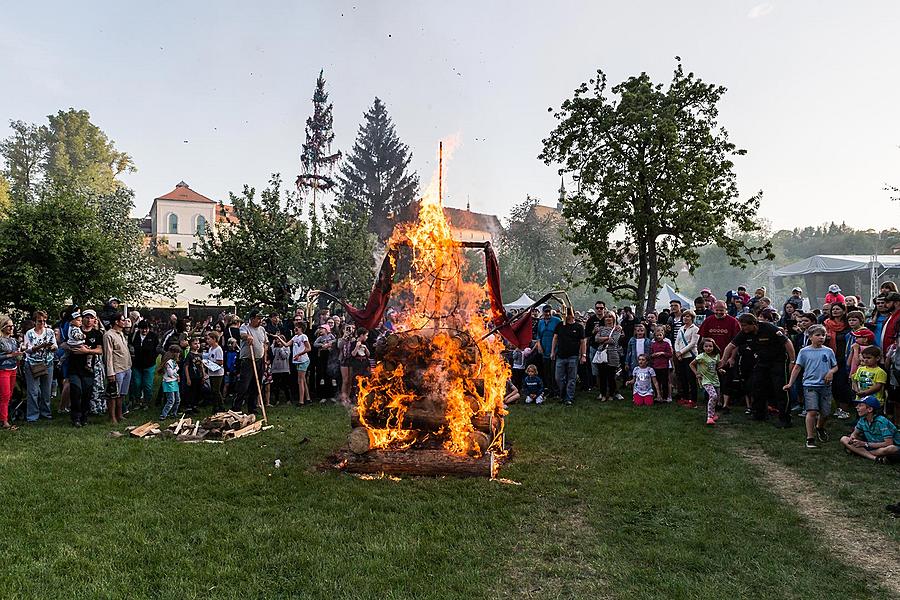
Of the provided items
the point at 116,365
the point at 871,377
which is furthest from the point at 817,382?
the point at 116,365

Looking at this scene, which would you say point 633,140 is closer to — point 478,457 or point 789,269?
point 478,457

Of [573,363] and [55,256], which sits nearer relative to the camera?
[573,363]

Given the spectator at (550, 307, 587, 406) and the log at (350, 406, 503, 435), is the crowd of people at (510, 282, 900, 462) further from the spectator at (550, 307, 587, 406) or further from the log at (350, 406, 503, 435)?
the log at (350, 406, 503, 435)

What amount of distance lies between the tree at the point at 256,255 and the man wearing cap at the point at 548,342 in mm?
12472

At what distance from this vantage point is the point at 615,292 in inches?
776

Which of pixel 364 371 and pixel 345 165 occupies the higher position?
pixel 345 165

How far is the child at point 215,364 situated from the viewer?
12016 millimetres

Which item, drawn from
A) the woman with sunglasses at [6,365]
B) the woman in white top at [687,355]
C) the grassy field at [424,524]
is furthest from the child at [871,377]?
the woman with sunglasses at [6,365]

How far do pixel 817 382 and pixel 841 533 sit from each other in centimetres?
363

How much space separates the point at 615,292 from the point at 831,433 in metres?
10.9

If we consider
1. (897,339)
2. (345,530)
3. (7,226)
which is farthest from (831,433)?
(7,226)

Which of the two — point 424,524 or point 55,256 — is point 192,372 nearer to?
→ point 424,524

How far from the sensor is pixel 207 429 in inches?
389

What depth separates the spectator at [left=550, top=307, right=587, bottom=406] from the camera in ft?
42.2
